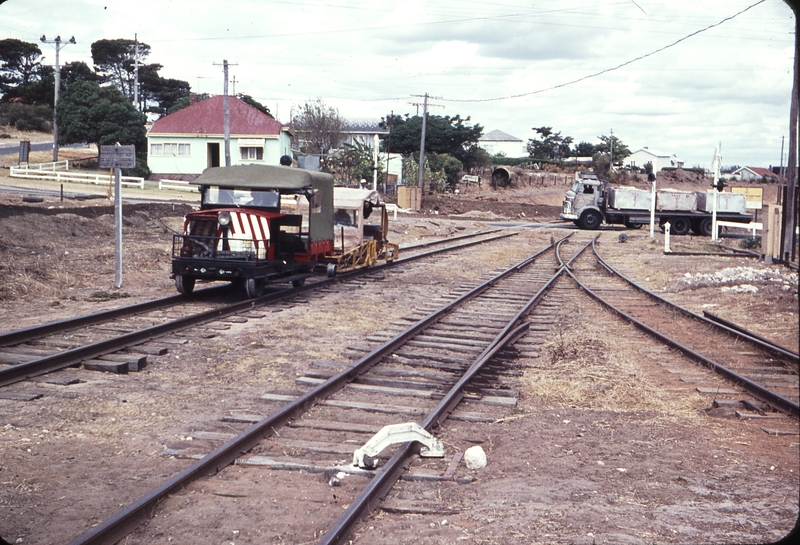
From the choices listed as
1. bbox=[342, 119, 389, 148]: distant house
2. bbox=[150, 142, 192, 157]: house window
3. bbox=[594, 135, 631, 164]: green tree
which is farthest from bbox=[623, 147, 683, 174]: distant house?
bbox=[150, 142, 192, 157]: house window

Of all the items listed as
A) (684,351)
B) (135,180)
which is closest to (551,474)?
(684,351)

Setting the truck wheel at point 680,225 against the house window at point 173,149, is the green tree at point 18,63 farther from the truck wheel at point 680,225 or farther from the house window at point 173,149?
the truck wheel at point 680,225

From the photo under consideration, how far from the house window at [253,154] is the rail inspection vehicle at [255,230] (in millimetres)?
41825

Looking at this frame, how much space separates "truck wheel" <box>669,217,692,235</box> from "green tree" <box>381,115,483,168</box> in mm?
37788

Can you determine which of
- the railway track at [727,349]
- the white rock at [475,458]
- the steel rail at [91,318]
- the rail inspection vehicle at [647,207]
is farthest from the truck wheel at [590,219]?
the white rock at [475,458]

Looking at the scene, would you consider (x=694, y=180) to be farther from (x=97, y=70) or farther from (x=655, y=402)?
(x=655, y=402)

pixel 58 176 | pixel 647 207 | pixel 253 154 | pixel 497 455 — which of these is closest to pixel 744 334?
pixel 497 455

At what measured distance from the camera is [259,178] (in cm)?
1500

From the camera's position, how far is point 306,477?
18.6 feet

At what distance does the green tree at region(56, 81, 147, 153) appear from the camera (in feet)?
169

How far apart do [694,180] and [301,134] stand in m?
43.4

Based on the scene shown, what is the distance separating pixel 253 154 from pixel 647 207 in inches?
1115

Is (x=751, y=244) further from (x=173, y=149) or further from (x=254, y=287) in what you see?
(x=173, y=149)

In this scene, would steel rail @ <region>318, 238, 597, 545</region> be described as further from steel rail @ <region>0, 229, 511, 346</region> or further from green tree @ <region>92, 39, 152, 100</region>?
green tree @ <region>92, 39, 152, 100</region>
